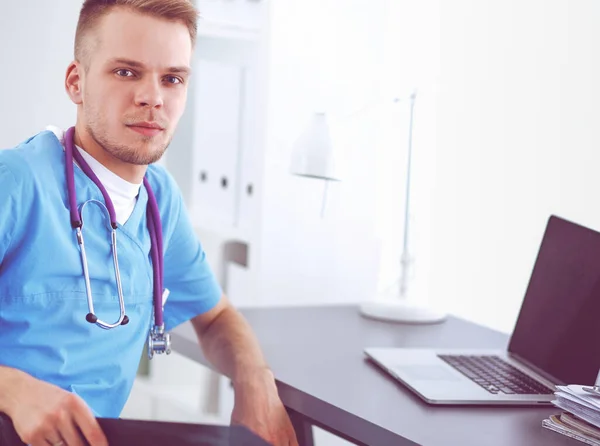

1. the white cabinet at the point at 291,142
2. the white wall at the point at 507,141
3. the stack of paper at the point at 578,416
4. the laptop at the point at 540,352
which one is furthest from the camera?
the white cabinet at the point at 291,142

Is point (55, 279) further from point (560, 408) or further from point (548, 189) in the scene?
point (548, 189)

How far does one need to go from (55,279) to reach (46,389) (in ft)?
0.60

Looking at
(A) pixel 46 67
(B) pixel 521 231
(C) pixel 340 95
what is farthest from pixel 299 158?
(A) pixel 46 67

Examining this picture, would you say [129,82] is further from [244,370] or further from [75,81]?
[244,370]

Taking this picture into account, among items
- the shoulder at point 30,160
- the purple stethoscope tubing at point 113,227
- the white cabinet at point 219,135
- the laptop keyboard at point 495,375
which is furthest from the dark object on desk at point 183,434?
the white cabinet at point 219,135

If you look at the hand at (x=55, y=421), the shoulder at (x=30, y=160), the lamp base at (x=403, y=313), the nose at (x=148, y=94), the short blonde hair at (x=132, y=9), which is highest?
the short blonde hair at (x=132, y=9)

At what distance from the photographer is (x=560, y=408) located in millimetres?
1296

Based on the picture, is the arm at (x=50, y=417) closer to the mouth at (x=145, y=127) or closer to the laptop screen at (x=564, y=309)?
the mouth at (x=145, y=127)

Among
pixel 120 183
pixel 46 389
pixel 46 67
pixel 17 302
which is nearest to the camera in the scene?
pixel 46 389

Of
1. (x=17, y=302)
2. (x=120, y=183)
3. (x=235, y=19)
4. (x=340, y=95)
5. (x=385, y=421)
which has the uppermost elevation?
(x=235, y=19)

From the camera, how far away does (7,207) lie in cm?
120

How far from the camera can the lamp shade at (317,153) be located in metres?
1.84

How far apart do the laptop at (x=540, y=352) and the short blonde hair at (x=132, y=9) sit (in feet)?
2.10

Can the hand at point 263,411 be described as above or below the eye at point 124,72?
below
